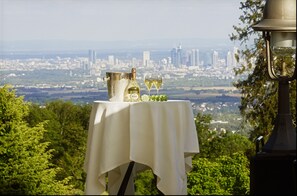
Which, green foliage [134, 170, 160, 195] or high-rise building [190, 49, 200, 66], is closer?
green foliage [134, 170, 160, 195]

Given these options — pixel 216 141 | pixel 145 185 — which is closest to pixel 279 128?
pixel 145 185

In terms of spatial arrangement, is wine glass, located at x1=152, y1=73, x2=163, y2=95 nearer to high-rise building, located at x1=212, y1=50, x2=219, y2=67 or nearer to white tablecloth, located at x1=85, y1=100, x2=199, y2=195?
white tablecloth, located at x1=85, y1=100, x2=199, y2=195

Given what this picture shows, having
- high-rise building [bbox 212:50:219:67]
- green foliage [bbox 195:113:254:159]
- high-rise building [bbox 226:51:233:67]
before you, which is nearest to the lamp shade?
green foliage [bbox 195:113:254:159]

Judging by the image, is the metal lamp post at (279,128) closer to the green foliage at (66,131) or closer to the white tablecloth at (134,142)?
the white tablecloth at (134,142)

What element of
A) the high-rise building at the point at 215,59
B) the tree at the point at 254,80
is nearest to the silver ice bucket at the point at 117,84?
the tree at the point at 254,80

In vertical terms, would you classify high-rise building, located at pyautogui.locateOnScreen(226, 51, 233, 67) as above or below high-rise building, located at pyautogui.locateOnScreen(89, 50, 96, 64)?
above

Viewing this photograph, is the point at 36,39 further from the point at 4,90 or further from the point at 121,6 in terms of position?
the point at 4,90

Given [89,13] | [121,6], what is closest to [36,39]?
[89,13]
